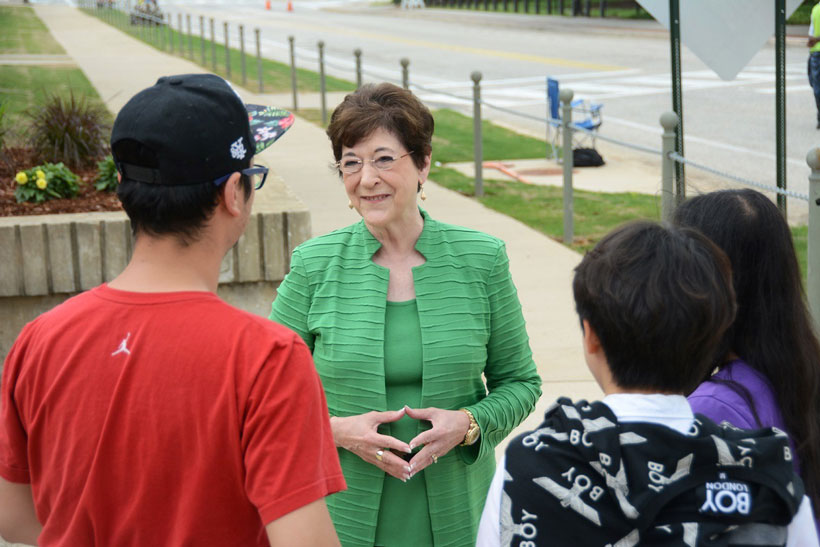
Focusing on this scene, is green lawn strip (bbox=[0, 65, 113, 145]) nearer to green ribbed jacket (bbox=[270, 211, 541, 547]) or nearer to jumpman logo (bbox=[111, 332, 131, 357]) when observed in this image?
green ribbed jacket (bbox=[270, 211, 541, 547])

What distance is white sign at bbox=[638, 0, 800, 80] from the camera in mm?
4844

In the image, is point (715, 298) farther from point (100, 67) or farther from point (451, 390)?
point (100, 67)

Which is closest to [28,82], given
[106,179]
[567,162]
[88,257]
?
[106,179]

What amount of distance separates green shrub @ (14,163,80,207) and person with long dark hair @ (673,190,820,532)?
192 inches

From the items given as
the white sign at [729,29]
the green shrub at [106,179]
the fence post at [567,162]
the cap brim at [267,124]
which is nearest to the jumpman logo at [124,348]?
the cap brim at [267,124]

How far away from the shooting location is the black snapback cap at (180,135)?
1699 mm

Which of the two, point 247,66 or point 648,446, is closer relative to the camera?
point 648,446

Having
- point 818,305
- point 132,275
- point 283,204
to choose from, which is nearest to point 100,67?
point 283,204

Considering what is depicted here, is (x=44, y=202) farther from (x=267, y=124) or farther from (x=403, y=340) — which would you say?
(x=267, y=124)

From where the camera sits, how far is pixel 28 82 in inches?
677

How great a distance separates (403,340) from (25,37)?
32.4m

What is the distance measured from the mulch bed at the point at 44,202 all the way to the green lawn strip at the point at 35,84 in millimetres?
4525

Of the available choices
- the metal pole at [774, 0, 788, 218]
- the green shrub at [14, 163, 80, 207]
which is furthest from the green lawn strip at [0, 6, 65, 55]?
the metal pole at [774, 0, 788, 218]

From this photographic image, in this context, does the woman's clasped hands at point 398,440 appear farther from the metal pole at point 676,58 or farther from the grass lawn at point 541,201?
the grass lawn at point 541,201
